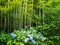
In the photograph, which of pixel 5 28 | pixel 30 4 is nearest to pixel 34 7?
pixel 30 4

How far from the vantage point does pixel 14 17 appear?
5.39 m

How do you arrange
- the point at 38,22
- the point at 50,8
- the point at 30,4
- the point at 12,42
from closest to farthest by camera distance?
1. the point at 12,42
2. the point at 50,8
3. the point at 38,22
4. the point at 30,4

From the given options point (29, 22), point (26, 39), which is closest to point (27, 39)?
point (26, 39)

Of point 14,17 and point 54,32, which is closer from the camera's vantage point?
point 54,32

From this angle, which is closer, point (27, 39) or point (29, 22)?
point (27, 39)

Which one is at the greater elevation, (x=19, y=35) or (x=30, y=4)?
(x=30, y=4)

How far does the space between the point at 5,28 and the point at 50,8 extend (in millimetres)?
1651

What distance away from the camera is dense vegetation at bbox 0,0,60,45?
4320 mm

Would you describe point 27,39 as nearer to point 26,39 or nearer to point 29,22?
point 26,39

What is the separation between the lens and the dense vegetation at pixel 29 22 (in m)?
4.32

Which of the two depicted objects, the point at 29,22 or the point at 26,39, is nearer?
the point at 26,39

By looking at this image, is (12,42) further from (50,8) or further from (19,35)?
(50,8)

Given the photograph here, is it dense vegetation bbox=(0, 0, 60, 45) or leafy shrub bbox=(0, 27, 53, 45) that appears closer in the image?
leafy shrub bbox=(0, 27, 53, 45)

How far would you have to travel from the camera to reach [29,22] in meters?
5.58
